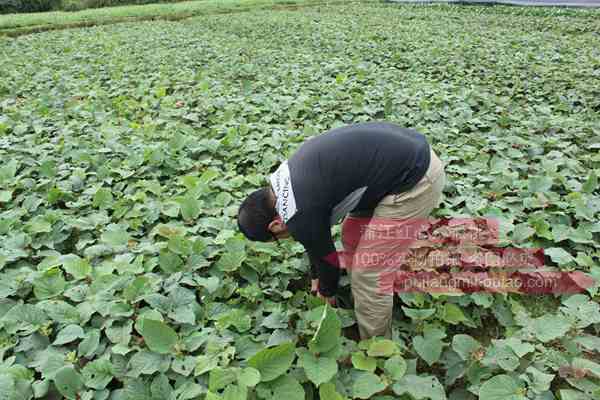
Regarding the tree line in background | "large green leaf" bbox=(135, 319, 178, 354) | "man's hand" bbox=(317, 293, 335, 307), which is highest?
the tree line in background

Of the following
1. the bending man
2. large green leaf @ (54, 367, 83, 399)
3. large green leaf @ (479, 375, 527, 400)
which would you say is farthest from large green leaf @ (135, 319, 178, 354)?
large green leaf @ (479, 375, 527, 400)

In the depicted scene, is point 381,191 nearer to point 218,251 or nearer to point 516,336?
point 516,336

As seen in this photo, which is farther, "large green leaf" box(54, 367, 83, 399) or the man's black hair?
the man's black hair

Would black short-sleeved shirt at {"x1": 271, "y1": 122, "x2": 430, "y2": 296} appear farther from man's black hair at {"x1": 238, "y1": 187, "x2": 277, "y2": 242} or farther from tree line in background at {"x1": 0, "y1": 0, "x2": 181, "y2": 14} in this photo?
tree line in background at {"x1": 0, "y1": 0, "x2": 181, "y2": 14}

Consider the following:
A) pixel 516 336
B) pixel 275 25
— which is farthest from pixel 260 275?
pixel 275 25

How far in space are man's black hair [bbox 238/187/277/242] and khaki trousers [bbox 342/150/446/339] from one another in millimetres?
525

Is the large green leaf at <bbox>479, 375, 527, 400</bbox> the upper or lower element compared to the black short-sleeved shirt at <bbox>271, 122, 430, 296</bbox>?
lower

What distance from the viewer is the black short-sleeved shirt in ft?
6.39

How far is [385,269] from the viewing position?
2.25 meters

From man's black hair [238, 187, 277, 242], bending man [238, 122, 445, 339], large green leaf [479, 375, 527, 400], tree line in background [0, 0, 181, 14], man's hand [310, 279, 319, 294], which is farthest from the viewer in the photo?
tree line in background [0, 0, 181, 14]

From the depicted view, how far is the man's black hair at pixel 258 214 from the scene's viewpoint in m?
Answer: 2.07

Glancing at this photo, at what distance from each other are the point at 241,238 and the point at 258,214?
89 centimetres

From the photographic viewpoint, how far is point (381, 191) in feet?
6.86

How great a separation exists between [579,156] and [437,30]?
322 inches
